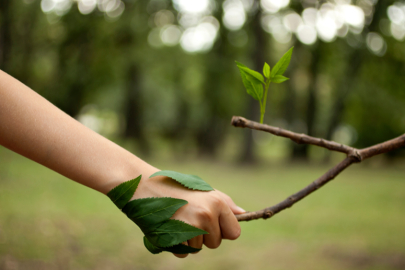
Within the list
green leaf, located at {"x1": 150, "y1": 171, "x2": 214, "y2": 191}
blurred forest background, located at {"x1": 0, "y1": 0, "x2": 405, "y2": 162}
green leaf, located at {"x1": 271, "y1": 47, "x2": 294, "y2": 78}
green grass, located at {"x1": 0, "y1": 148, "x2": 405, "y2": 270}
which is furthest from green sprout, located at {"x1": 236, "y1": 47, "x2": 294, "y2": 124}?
blurred forest background, located at {"x1": 0, "y1": 0, "x2": 405, "y2": 162}

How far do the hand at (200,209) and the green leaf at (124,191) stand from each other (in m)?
0.03

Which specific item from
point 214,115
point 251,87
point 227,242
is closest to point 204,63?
point 214,115

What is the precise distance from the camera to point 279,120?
25750 millimetres

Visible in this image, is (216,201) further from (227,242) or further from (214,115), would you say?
(214,115)

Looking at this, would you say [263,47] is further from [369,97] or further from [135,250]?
[135,250]

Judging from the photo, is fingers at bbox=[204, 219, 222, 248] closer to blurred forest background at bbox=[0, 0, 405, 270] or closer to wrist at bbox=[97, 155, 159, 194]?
wrist at bbox=[97, 155, 159, 194]

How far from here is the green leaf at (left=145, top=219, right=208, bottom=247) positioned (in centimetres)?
97

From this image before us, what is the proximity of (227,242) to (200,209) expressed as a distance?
5663 millimetres

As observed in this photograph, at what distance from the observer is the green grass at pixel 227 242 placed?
515 cm

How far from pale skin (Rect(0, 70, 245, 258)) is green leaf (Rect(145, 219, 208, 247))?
4 cm

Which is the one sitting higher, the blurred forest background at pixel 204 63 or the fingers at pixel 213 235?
the blurred forest background at pixel 204 63

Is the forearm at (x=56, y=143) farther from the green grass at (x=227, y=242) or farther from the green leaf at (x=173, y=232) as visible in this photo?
the green grass at (x=227, y=242)

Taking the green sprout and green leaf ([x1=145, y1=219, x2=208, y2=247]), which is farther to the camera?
the green sprout

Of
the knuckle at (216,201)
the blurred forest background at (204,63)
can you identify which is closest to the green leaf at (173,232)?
the knuckle at (216,201)
